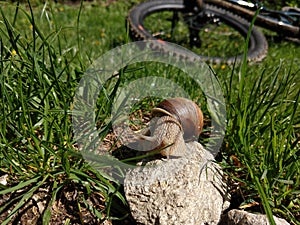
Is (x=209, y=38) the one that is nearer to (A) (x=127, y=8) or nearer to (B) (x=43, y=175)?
(A) (x=127, y=8)

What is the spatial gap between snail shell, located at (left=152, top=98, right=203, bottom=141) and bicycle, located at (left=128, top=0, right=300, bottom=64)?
3.00m

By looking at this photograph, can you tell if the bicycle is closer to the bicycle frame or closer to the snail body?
the bicycle frame

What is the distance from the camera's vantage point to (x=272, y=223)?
65.1 inches

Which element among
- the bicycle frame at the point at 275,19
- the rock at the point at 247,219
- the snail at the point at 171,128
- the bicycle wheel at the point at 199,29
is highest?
the snail at the point at 171,128

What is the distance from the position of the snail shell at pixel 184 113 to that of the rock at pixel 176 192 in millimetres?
152

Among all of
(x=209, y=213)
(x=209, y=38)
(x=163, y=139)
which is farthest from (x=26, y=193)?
(x=209, y=38)

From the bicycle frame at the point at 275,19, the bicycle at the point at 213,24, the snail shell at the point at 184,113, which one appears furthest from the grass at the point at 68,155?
the bicycle frame at the point at 275,19

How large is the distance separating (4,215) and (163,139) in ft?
2.40

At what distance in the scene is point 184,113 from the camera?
2055 millimetres

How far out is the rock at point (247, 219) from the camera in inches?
72.1

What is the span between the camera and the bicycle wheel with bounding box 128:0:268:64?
5.38 meters

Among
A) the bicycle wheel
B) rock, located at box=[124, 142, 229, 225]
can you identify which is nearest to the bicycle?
the bicycle wheel

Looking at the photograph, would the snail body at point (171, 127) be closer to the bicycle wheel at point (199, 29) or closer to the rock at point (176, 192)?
the rock at point (176, 192)

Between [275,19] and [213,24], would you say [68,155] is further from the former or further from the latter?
[213,24]
